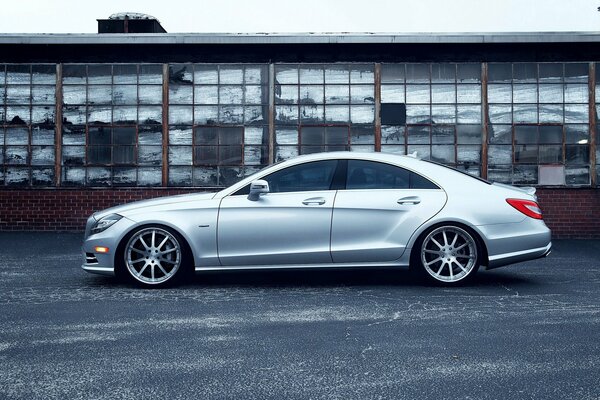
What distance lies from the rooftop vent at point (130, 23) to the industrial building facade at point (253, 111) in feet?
7.00

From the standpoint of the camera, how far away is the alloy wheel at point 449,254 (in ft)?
27.7

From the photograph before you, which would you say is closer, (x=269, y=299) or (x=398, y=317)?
(x=398, y=317)

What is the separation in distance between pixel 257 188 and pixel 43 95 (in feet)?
33.1

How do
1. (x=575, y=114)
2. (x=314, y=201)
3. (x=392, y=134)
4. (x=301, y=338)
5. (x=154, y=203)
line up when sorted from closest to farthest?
1. (x=301, y=338)
2. (x=314, y=201)
3. (x=154, y=203)
4. (x=575, y=114)
5. (x=392, y=134)

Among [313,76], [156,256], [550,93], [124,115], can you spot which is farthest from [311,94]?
[156,256]

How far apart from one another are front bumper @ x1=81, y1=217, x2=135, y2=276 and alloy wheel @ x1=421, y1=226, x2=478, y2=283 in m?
3.02

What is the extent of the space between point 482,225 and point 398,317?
6.77 feet

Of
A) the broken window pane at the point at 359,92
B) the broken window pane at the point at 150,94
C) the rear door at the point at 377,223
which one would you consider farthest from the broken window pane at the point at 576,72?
the rear door at the point at 377,223

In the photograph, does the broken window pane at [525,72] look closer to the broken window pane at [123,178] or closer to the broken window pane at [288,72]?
the broken window pane at [288,72]

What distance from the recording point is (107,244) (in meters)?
8.44

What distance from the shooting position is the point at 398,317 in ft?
22.2

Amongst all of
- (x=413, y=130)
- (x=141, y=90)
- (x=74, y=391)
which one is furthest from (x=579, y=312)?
(x=141, y=90)

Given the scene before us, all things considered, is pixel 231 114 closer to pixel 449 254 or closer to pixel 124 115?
pixel 124 115

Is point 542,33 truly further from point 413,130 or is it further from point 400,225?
point 400,225
